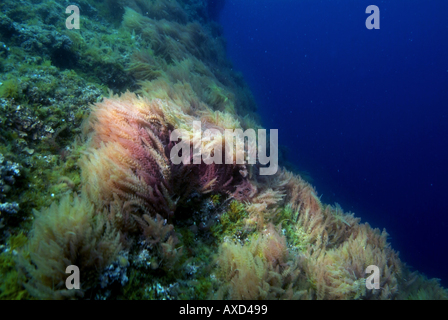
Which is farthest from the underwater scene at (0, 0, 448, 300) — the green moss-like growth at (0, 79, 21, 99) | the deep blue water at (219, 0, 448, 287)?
the deep blue water at (219, 0, 448, 287)

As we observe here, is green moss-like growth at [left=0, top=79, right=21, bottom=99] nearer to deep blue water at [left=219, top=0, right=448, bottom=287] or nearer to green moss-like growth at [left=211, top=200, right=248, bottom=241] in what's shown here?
green moss-like growth at [left=211, top=200, right=248, bottom=241]

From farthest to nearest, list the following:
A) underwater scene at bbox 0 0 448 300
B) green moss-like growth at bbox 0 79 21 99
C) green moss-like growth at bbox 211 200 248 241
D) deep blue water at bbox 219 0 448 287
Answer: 1. deep blue water at bbox 219 0 448 287
2. green moss-like growth at bbox 0 79 21 99
3. green moss-like growth at bbox 211 200 248 241
4. underwater scene at bbox 0 0 448 300

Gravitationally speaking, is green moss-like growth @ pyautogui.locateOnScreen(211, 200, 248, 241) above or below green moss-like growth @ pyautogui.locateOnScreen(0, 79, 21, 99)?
below

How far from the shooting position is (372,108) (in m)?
89.8

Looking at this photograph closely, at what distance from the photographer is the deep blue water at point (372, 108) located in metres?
43.2

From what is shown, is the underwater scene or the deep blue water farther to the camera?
the deep blue water

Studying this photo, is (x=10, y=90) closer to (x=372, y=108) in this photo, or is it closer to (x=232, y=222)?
(x=232, y=222)

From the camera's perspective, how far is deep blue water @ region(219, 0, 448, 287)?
142 feet

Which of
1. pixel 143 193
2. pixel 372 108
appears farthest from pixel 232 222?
pixel 372 108

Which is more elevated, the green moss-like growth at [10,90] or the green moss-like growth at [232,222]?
the green moss-like growth at [10,90]

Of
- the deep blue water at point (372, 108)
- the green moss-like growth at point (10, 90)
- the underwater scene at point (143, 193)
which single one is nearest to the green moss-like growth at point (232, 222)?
the underwater scene at point (143, 193)

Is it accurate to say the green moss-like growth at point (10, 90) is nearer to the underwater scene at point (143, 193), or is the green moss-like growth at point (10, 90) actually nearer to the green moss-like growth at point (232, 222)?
the underwater scene at point (143, 193)

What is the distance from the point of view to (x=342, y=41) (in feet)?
404

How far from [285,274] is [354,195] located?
51.4 metres
